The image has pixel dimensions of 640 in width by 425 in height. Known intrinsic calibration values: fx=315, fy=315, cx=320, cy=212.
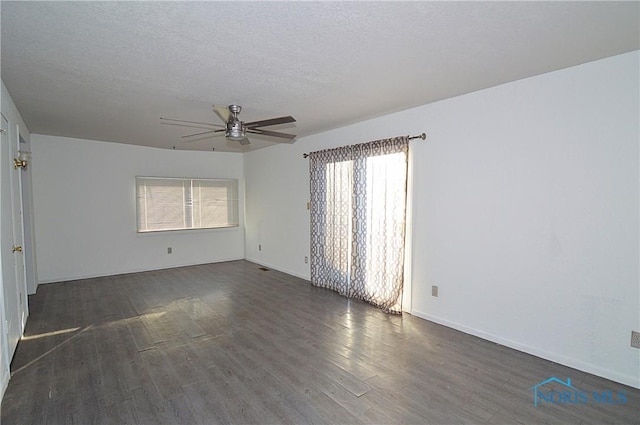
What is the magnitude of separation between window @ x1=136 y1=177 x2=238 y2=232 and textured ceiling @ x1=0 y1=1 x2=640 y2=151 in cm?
269

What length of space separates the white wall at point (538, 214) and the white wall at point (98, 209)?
4829mm

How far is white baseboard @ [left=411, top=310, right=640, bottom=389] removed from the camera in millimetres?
2444

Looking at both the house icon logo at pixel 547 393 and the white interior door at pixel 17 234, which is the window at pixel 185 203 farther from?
the house icon logo at pixel 547 393

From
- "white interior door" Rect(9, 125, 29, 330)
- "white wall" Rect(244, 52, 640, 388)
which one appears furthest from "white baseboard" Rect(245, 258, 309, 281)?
"white interior door" Rect(9, 125, 29, 330)

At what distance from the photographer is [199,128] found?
183 inches

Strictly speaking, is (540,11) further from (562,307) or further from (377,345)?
(377,345)

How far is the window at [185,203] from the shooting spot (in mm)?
6147

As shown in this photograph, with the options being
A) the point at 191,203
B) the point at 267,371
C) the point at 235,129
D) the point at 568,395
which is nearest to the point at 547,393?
the point at 568,395

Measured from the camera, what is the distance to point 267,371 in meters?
2.68

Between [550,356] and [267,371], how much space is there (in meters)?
2.50

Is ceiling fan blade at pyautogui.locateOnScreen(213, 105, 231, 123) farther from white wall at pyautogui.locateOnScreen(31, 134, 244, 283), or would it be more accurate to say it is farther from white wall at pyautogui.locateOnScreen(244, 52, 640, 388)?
white wall at pyautogui.locateOnScreen(31, 134, 244, 283)

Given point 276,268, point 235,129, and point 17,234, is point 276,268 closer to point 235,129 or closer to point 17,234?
point 235,129

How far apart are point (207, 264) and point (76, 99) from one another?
4.18 metres

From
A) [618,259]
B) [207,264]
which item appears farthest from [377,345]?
[207,264]
